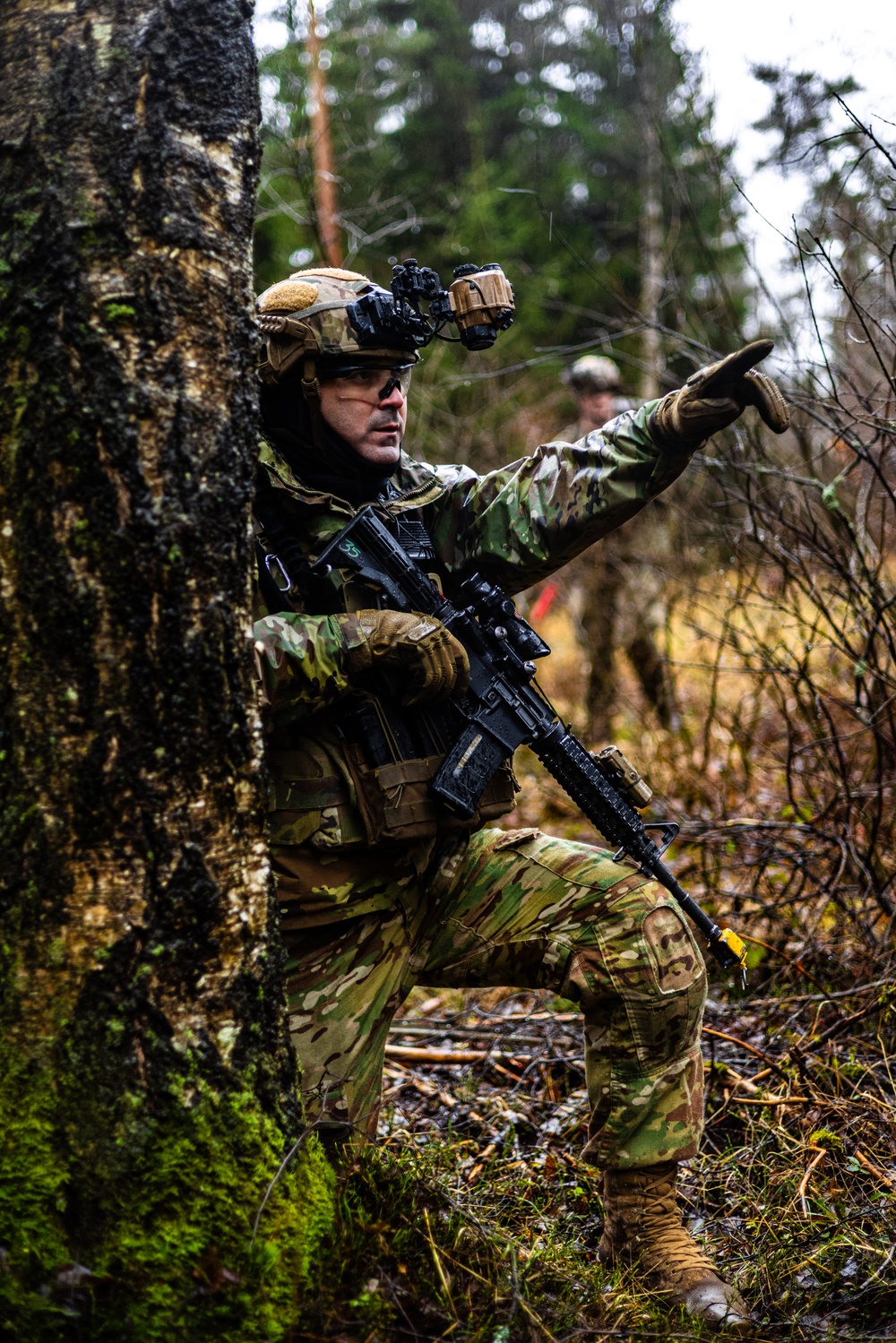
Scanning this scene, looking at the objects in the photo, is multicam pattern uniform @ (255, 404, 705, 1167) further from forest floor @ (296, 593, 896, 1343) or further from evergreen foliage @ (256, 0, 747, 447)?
evergreen foliage @ (256, 0, 747, 447)

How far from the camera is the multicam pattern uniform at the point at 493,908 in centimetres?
256

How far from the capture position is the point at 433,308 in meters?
2.79

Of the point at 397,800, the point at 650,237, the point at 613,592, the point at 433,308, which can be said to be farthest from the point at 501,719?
the point at 650,237

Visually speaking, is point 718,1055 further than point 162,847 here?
Yes

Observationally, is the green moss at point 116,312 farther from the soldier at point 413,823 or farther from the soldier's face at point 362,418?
the soldier's face at point 362,418

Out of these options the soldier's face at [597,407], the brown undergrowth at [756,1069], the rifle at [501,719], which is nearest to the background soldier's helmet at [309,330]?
the rifle at [501,719]

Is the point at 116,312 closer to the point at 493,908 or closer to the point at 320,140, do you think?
the point at 493,908

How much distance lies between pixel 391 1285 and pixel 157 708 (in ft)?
3.50

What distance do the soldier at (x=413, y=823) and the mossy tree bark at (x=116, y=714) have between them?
63 cm

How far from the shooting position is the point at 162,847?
1697mm

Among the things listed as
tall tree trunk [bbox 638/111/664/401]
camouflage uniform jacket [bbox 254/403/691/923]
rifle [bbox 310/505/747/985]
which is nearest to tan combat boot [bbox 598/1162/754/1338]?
rifle [bbox 310/505/747/985]

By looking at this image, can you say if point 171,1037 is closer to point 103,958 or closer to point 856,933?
point 103,958

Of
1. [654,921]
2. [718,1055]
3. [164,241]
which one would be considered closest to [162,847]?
[164,241]

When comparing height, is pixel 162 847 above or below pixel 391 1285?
above
